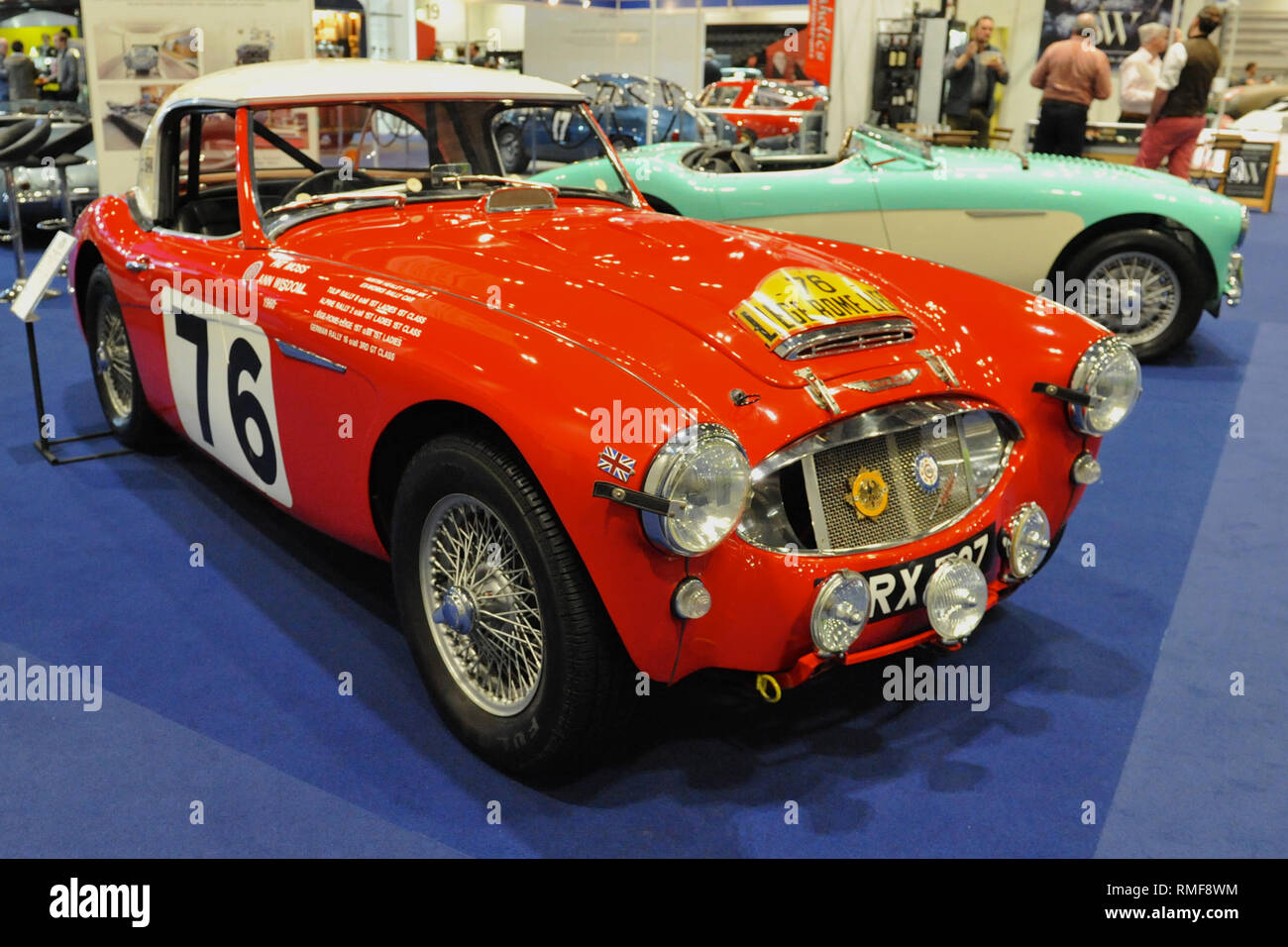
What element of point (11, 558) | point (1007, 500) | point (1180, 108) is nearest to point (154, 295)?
point (11, 558)

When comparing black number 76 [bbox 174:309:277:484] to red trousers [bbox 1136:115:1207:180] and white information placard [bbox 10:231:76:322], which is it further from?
red trousers [bbox 1136:115:1207:180]

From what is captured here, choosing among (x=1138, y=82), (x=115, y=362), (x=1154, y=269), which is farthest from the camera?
(x=1138, y=82)

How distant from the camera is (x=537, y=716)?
240 cm

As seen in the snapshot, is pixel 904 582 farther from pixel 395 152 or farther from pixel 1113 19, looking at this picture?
pixel 1113 19

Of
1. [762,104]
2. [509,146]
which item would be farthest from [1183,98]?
[509,146]

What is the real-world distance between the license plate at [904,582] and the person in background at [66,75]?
36.2 feet

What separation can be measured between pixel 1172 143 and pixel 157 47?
8.12 meters

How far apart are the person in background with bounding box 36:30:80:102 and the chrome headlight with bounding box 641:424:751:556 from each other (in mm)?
10921

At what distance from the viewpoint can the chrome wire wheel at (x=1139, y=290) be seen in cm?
607

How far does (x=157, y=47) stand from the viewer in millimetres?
7699

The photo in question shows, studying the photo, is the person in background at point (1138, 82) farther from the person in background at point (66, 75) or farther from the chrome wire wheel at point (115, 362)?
the chrome wire wheel at point (115, 362)
